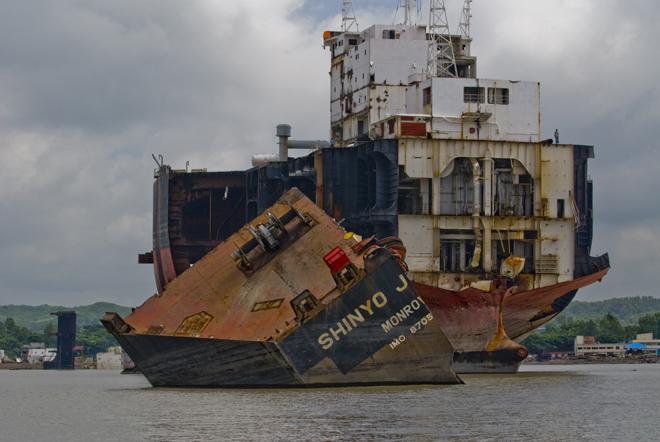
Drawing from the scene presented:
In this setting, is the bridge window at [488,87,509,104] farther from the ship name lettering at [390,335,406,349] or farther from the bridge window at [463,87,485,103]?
the ship name lettering at [390,335,406,349]

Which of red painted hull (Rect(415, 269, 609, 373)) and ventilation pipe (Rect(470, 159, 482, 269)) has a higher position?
ventilation pipe (Rect(470, 159, 482, 269))

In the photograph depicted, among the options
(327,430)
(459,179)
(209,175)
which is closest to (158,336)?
(327,430)

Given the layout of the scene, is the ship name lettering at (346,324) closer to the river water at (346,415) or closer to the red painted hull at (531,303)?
the river water at (346,415)

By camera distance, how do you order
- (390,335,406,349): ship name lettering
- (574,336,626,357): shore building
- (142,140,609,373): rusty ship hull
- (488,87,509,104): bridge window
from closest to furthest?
(390,335,406,349): ship name lettering < (142,140,609,373): rusty ship hull < (488,87,509,104): bridge window < (574,336,626,357): shore building

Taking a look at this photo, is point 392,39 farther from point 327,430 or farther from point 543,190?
point 327,430

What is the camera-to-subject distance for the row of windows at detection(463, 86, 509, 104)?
6359 centimetres

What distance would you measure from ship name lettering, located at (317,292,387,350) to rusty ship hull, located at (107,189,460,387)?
3cm

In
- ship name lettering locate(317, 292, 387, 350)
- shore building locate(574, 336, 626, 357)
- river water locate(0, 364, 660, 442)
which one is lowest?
river water locate(0, 364, 660, 442)

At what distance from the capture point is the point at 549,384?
54.7m

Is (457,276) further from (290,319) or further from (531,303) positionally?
(290,319)

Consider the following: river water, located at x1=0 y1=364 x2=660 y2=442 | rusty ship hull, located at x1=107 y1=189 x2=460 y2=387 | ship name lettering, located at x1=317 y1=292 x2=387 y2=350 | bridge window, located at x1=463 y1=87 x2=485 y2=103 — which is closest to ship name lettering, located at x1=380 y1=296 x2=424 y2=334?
rusty ship hull, located at x1=107 y1=189 x2=460 y2=387

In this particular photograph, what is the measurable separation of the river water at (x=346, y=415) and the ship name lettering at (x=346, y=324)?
1430mm

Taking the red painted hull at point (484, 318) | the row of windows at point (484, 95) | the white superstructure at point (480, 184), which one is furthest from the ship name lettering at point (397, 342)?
the row of windows at point (484, 95)

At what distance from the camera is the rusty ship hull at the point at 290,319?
143 feet
